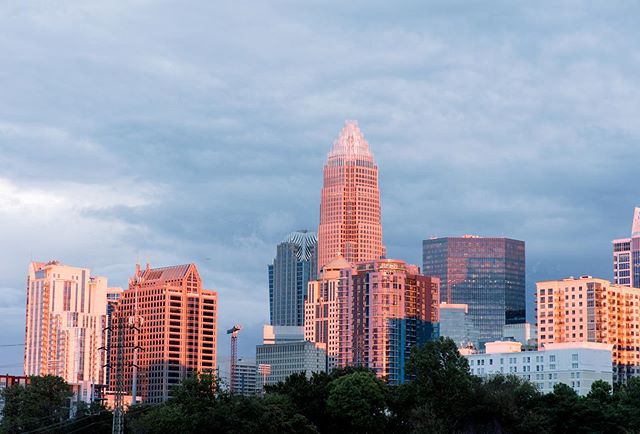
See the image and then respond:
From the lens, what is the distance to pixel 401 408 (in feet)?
595

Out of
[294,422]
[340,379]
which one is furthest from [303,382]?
[294,422]

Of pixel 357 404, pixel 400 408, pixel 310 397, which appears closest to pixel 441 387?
pixel 400 408

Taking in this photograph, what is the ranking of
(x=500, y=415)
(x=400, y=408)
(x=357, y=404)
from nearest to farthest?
(x=500, y=415) → (x=357, y=404) → (x=400, y=408)

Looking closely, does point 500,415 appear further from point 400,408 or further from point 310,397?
point 310,397

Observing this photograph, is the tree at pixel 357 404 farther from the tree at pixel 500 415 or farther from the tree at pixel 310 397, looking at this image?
the tree at pixel 500 415

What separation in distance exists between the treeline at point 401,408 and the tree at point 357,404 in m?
0.14

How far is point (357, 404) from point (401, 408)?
709cm

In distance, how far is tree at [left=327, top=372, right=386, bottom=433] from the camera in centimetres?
17888

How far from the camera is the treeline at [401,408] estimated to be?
559 feet

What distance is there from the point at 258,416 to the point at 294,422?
17.7ft

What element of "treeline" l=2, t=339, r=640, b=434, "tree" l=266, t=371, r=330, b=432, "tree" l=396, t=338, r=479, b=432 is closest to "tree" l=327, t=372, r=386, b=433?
"treeline" l=2, t=339, r=640, b=434

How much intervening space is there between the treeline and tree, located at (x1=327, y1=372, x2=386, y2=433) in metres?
0.14

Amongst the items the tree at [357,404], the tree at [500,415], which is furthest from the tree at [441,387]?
the tree at [357,404]

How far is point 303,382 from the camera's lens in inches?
7446
